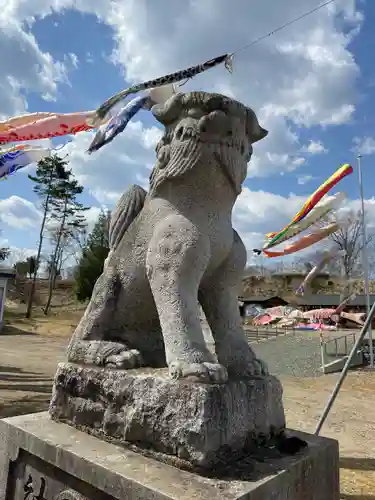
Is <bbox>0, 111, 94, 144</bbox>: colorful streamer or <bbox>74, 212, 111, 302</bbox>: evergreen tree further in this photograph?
<bbox>74, 212, 111, 302</bbox>: evergreen tree

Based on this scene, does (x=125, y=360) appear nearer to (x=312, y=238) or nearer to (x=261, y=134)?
(x=261, y=134)

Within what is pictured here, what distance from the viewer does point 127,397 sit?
1774 mm

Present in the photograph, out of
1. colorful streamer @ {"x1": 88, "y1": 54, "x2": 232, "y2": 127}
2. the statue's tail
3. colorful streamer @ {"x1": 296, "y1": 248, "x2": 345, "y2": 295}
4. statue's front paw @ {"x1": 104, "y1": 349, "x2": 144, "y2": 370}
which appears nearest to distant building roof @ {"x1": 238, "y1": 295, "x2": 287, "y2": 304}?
colorful streamer @ {"x1": 296, "y1": 248, "x2": 345, "y2": 295}

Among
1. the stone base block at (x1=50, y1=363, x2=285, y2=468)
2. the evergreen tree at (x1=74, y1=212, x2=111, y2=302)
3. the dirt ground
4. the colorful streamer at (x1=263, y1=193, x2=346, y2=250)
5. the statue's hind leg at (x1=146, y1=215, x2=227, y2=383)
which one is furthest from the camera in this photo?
the evergreen tree at (x1=74, y1=212, x2=111, y2=302)

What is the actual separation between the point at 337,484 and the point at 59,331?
18.6m

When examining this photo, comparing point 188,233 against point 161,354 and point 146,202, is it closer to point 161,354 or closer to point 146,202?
point 146,202

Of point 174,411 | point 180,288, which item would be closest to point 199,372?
point 174,411

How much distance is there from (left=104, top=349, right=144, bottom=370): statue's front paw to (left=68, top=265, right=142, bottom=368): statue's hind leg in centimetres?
3

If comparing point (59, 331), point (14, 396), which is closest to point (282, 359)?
point (14, 396)

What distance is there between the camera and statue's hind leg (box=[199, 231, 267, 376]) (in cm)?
206

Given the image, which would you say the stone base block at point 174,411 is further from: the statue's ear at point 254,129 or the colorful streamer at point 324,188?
the colorful streamer at point 324,188

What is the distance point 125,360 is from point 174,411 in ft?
1.50

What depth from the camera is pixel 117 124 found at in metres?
4.93

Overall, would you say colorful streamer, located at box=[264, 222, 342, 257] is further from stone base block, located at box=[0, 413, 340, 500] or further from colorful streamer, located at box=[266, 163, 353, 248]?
stone base block, located at box=[0, 413, 340, 500]
